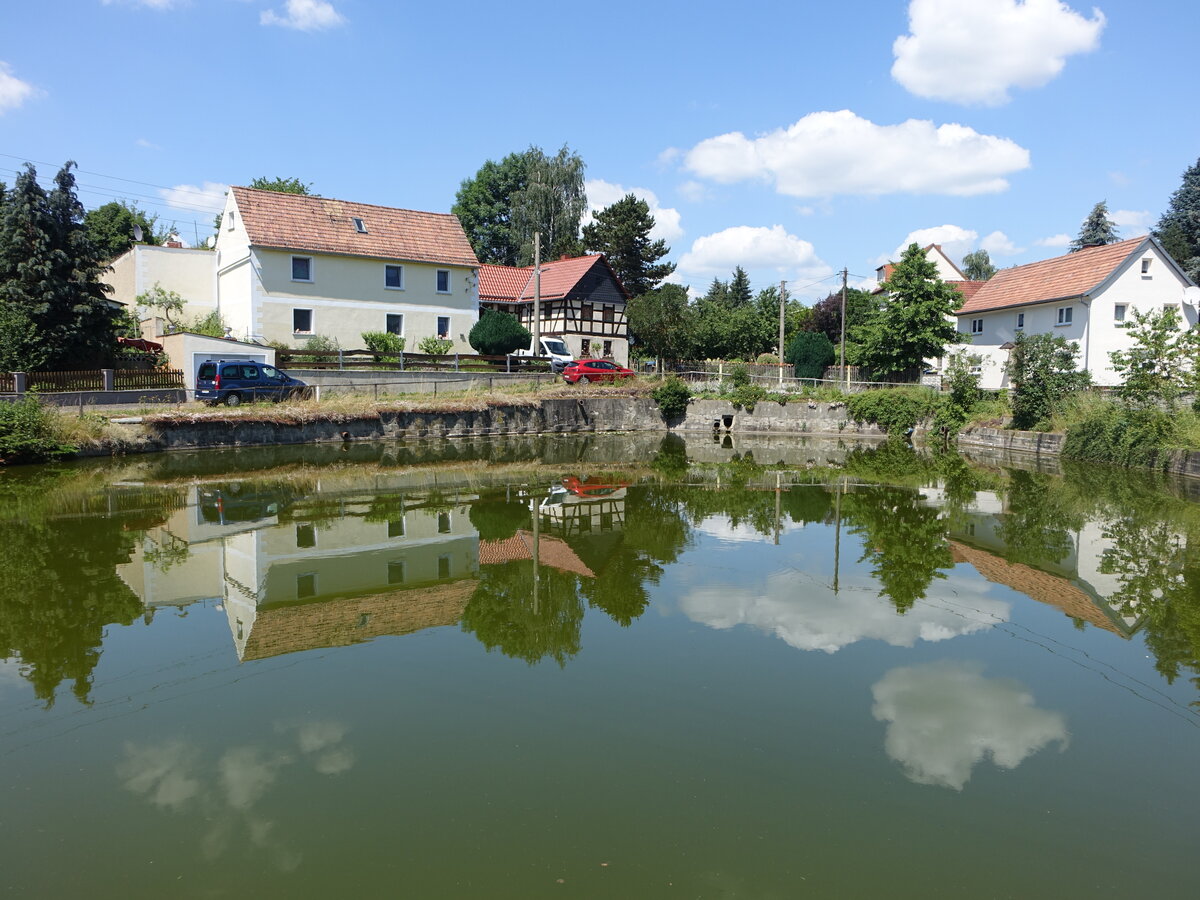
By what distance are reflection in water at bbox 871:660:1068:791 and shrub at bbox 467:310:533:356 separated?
3116 centimetres

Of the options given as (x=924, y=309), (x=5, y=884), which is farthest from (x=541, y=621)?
(x=924, y=309)

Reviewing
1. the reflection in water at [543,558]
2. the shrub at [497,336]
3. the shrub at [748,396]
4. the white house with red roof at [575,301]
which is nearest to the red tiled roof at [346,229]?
the shrub at [497,336]

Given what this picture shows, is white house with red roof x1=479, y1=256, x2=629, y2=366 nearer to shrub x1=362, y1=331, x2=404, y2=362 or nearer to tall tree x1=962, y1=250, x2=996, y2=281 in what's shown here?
shrub x1=362, y1=331, x2=404, y2=362

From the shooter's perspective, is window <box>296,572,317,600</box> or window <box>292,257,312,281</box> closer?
window <box>296,572,317,600</box>

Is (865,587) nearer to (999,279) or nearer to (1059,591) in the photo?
(1059,591)

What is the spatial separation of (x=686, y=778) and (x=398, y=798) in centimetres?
206

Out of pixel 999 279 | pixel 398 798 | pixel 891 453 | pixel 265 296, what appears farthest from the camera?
pixel 999 279

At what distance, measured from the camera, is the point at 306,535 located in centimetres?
1394

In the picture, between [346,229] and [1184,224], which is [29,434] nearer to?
[346,229]

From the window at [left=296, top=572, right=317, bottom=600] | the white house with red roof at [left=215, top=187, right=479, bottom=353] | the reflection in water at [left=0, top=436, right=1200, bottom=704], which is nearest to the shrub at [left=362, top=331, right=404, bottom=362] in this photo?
the white house with red roof at [left=215, top=187, right=479, bottom=353]

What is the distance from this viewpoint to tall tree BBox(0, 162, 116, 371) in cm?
2645

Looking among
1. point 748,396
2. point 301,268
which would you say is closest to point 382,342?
point 301,268

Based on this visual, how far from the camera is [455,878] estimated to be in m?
4.80

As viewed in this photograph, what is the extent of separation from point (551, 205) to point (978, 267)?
52.2 metres
